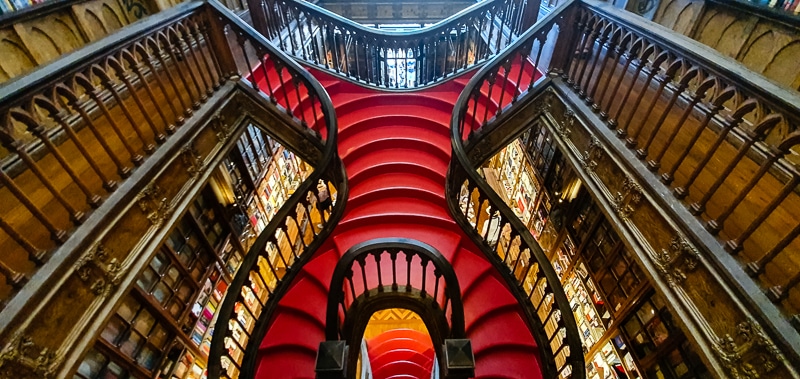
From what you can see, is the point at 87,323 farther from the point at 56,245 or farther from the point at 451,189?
the point at 451,189

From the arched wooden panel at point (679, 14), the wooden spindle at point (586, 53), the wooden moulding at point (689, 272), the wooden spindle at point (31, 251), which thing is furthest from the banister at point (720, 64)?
the wooden spindle at point (31, 251)

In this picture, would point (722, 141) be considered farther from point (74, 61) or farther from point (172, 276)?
point (172, 276)

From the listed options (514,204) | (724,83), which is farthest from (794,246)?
(514,204)

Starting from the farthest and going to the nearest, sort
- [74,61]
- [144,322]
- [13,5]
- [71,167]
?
[144,322]
[13,5]
[71,167]
[74,61]

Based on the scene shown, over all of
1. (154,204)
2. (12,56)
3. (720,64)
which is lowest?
(154,204)

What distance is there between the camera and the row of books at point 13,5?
227cm

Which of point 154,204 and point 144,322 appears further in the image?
point 144,322

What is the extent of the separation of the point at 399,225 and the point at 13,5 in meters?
3.13

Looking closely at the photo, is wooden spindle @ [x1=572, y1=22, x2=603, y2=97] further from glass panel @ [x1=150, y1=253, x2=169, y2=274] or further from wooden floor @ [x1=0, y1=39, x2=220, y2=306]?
glass panel @ [x1=150, y1=253, x2=169, y2=274]

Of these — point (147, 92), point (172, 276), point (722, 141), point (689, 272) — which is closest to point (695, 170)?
point (722, 141)

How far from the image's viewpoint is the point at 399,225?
3.60m

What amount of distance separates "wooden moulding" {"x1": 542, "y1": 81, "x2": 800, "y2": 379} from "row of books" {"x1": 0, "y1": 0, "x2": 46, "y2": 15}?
154 inches

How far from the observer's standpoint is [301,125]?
331cm

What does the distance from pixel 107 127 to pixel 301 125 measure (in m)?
1.44
